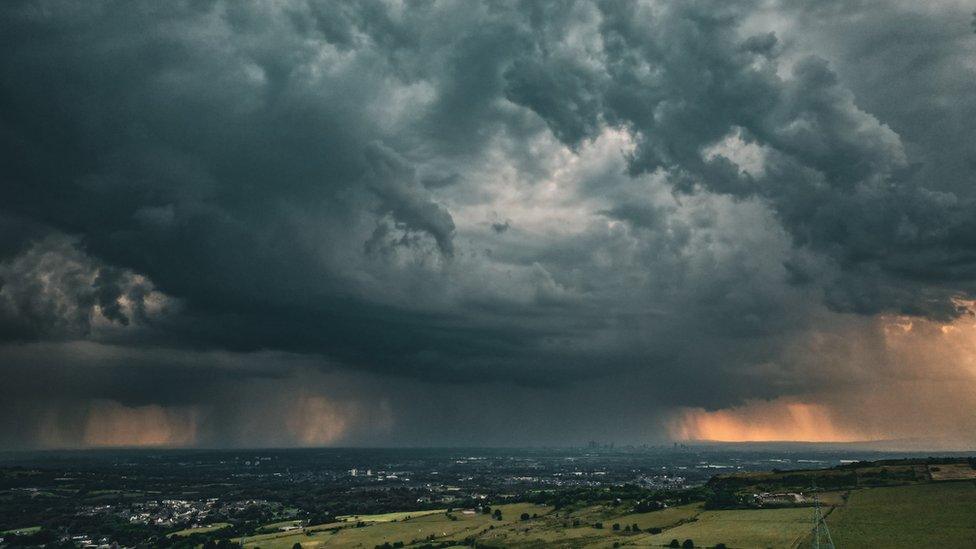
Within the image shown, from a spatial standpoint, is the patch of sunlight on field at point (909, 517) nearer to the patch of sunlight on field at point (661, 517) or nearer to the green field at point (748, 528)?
the green field at point (748, 528)

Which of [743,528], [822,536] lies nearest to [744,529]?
[743,528]

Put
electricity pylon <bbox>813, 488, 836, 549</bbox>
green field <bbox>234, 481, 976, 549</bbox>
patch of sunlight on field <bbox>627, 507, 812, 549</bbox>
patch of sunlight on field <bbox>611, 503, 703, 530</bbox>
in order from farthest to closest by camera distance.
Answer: patch of sunlight on field <bbox>611, 503, 703, 530</bbox>, patch of sunlight on field <bbox>627, 507, 812, 549</bbox>, green field <bbox>234, 481, 976, 549</bbox>, electricity pylon <bbox>813, 488, 836, 549</bbox>

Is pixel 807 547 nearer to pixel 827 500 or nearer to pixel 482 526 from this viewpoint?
pixel 827 500

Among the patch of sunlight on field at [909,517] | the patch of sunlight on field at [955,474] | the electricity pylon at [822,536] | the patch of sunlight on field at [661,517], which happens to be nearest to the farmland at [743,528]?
the patch of sunlight on field at [909,517]

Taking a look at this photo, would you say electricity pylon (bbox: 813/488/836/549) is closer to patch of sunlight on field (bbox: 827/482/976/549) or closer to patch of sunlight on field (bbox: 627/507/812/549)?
patch of sunlight on field (bbox: 827/482/976/549)

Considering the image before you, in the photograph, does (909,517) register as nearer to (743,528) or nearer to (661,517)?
(743,528)

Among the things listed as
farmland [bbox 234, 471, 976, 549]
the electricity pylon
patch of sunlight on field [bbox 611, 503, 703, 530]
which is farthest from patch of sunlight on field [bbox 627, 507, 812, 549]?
patch of sunlight on field [bbox 611, 503, 703, 530]
